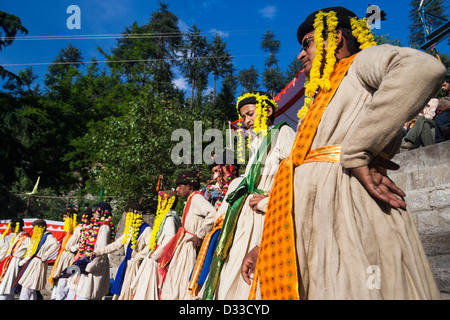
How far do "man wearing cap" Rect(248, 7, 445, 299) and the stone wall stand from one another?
2.09 meters

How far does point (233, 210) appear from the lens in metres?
2.69

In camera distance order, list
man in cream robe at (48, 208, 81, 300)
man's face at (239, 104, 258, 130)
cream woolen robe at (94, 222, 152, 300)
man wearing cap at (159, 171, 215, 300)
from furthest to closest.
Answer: man in cream robe at (48, 208, 81, 300) → cream woolen robe at (94, 222, 152, 300) → man wearing cap at (159, 171, 215, 300) → man's face at (239, 104, 258, 130)

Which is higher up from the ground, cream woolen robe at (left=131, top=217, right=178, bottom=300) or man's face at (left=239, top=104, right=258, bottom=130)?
man's face at (left=239, top=104, right=258, bottom=130)

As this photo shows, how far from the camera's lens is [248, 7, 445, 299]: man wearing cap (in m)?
1.20

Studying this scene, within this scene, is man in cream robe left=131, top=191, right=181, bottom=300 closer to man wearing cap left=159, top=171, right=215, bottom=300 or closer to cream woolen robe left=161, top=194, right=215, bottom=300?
man wearing cap left=159, top=171, right=215, bottom=300

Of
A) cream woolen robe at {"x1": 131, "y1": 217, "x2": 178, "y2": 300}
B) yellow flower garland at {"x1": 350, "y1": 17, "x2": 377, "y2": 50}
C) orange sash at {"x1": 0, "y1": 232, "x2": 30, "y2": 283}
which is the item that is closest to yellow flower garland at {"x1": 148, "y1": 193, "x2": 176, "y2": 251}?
cream woolen robe at {"x1": 131, "y1": 217, "x2": 178, "y2": 300}

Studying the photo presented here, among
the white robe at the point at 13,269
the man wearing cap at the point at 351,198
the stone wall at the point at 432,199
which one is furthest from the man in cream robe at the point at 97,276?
the man wearing cap at the point at 351,198

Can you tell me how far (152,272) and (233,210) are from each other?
350cm

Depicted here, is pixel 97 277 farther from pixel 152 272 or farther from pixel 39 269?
pixel 39 269

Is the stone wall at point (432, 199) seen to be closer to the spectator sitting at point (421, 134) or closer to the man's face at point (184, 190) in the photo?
the spectator sitting at point (421, 134)

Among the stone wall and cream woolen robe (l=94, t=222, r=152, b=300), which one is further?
cream woolen robe (l=94, t=222, r=152, b=300)

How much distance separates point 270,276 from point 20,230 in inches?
419
